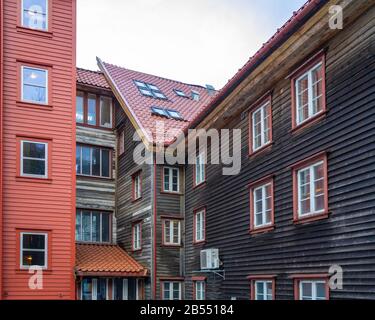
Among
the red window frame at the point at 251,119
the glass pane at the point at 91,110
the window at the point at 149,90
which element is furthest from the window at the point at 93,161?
the red window frame at the point at 251,119

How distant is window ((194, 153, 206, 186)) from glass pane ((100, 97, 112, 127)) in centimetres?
651

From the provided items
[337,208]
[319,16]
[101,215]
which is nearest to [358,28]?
[319,16]

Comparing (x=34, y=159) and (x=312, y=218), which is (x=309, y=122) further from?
(x=34, y=159)

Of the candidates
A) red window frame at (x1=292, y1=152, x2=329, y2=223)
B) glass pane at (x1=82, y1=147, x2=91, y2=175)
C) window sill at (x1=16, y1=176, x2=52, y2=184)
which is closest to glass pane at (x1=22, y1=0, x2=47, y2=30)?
window sill at (x1=16, y1=176, x2=52, y2=184)

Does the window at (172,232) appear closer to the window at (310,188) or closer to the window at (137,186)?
the window at (137,186)

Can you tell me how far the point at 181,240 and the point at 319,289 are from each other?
33.2 ft

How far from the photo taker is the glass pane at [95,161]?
2320cm

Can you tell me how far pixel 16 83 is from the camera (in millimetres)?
16422

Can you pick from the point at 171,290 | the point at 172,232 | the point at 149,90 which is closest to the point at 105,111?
the point at 149,90

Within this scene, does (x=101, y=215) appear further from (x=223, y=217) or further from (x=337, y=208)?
(x=337, y=208)

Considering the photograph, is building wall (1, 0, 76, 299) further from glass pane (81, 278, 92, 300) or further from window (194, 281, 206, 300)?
window (194, 281, 206, 300)

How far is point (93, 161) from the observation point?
23.2 metres

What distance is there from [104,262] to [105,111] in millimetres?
7896

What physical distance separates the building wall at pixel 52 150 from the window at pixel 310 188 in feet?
27.3
